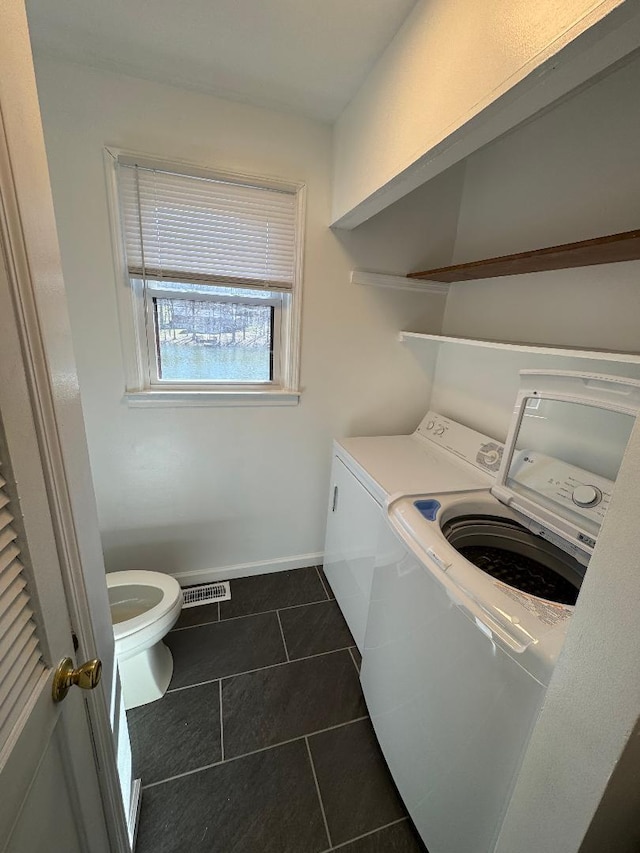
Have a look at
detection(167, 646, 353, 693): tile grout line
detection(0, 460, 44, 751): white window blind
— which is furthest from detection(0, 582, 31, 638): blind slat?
detection(167, 646, 353, 693): tile grout line

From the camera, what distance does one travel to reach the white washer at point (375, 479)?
142cm

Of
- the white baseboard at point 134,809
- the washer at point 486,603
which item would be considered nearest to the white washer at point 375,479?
the washer at point 486,603

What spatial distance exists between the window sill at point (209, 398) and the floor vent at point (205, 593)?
1068 mm

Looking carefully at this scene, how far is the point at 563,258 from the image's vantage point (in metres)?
1.08

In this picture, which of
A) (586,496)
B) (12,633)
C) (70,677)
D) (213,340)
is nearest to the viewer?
→ (12,633)

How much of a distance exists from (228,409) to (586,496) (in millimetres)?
1533

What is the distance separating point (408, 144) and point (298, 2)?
533 millimetres

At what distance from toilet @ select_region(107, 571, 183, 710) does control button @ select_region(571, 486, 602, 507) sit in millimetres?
1548

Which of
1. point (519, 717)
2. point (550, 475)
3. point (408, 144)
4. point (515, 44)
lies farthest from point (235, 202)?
point (519, 717)

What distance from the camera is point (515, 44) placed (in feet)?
2.21

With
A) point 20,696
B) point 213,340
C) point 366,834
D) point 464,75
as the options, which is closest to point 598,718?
point 20,696

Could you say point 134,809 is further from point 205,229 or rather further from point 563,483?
point 205,229

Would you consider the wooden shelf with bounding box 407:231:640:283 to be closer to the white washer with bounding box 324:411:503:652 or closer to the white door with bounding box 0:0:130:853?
the white washer with bounding box 324:411:503:652

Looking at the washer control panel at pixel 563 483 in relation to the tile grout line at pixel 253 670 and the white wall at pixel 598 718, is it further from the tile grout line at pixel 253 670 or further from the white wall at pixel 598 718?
the tile grout line at pixel 253 670
